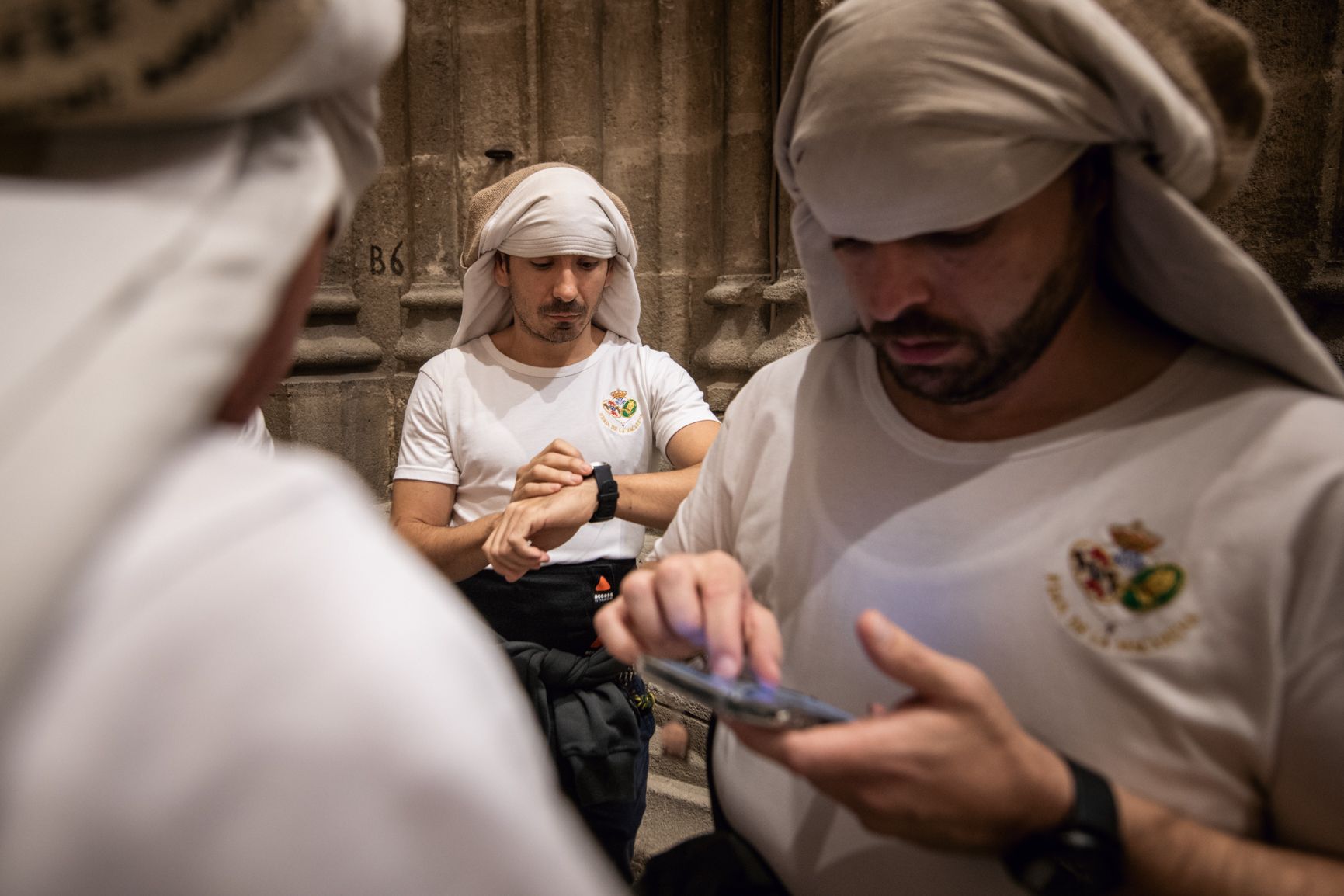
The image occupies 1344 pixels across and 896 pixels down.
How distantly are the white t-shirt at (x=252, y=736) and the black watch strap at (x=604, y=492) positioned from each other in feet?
5.61

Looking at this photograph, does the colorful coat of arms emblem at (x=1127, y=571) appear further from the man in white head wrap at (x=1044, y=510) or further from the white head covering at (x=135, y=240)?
the white head covering at (x=135, y=240)

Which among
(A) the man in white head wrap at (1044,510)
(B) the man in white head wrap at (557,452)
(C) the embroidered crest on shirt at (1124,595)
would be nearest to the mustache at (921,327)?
(A) the man in white head wrap at (1044,510)

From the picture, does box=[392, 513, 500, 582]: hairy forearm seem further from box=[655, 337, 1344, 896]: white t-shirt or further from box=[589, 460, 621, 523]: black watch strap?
box=[655, 337, 1344, 896]: white t-shirt

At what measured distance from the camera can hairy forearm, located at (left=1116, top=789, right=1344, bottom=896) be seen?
84cm

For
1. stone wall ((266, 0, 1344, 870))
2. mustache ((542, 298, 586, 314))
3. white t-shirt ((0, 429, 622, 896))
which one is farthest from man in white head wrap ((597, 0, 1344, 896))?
stone wall ((266, 0, 1344, 870))

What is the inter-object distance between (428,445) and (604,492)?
2.10ft

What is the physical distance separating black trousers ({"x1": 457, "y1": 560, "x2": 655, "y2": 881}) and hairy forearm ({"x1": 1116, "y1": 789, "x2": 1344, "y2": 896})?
1.56 m

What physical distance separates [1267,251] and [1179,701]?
2.30 meters

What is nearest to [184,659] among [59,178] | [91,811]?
[91,811]

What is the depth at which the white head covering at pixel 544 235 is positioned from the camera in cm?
244

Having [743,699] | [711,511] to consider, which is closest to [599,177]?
[711,511]

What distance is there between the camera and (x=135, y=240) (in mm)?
432

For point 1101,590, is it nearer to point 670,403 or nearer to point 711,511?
point 711,511

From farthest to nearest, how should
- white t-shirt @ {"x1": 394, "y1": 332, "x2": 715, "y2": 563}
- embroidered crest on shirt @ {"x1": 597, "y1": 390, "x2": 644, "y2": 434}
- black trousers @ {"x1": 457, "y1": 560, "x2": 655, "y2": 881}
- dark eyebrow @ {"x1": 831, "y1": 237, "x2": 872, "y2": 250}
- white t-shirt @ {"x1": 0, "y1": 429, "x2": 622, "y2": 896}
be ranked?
embroidered crest on shirt @ {"x1": 597, "y1": 390, "x2": 644, "y2": 434}, white t-shirt @ {"x1": 394, "y1": 332, "x2": 715, "y2": 563}, black trousers @ {"x1": 457, "y1": 560, "x2": 655, "y2": 881}, dark eyebrow @ {"x1": 831, "y1": 237, "x2": 872, "y2": 250}, white t-shirt @ {"x1": 0, "y1": 429, "x2": 622, "y2": 896}
